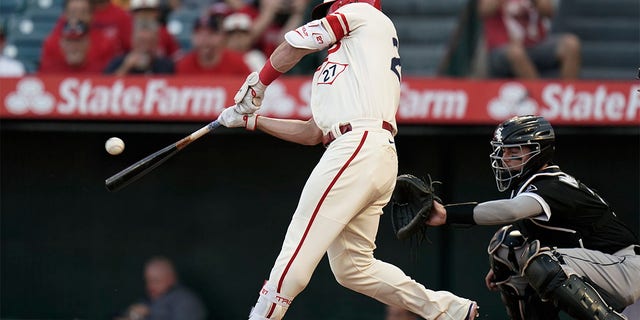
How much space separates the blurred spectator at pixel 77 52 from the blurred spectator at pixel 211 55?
2.01ft

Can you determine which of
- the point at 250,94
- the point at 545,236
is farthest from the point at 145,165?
the point at 545,236

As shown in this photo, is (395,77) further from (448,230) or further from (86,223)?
(86,223)

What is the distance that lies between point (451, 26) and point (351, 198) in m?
4.54

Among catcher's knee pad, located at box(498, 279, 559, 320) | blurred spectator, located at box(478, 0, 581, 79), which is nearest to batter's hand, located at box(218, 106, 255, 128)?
catcher's knee pad, located at box(498, 279, 559, 320)

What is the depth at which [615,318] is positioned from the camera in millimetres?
4965

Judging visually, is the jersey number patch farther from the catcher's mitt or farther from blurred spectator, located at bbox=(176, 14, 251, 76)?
blurred spectator, located at bbox=(176, 14, 251, 76)

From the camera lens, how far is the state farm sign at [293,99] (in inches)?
302

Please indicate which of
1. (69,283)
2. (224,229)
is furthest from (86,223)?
(224,229)

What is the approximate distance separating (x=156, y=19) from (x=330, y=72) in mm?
3720

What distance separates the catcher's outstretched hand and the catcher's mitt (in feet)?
0.07

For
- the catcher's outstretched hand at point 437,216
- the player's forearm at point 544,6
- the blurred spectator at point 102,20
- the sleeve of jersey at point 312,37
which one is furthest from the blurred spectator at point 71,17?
the catcher's outstretched hand at point 437,216

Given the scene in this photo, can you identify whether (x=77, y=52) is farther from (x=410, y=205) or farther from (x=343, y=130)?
(x=410, y=205)

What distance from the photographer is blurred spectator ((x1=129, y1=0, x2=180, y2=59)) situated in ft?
28.1

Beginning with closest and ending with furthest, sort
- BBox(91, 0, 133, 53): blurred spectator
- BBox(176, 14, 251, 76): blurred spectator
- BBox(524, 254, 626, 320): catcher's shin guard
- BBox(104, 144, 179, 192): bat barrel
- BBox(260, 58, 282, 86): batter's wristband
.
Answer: BBox(524, 254, 626, 320): catcher's shin guard < BBox(260, 58, 282, 86): batter's wristband < BBox(104, 144, 179, 192): bat barrel < BBox(176, 14, 251, 76): blurred spectator < BBox(91, 0, 133, 53): blurred spectator
